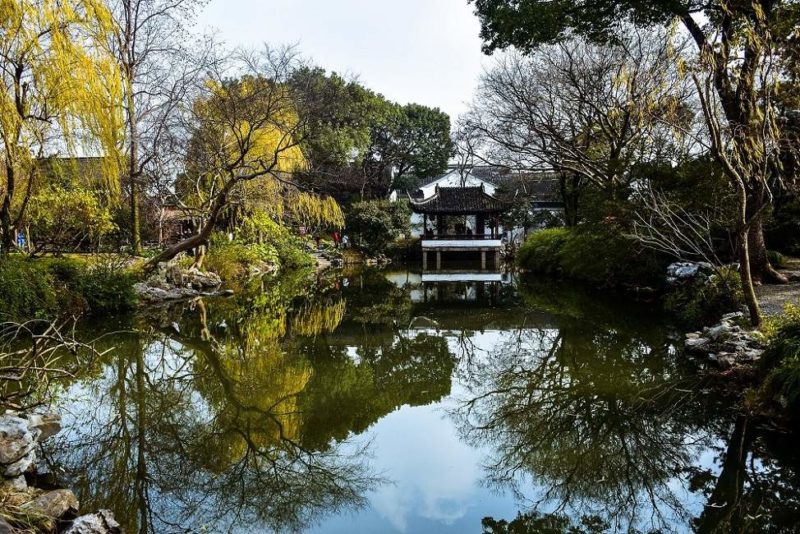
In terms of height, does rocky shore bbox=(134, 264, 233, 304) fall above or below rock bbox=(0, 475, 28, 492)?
above

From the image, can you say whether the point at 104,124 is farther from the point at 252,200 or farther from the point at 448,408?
the point at 252,200

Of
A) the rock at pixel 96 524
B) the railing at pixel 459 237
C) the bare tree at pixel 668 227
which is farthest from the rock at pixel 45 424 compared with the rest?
the railing at pixel 459 237

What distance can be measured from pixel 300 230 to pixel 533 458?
21.7 metres

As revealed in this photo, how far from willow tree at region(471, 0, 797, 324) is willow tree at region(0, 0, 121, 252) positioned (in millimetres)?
6154

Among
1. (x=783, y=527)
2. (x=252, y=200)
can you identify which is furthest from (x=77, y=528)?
(x=252, y=200)

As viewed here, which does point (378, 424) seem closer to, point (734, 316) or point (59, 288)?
point (734, 316)

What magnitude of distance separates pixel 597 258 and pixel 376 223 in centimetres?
1330

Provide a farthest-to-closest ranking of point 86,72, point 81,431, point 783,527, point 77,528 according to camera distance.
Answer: point 86,72, point 81,431, point 783,527, point 77,528

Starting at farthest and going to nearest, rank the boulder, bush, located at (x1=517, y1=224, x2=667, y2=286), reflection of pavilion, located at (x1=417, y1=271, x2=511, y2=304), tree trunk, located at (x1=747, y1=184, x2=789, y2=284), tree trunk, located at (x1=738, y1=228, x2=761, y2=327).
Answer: reflection of pavilion, located at (x1=417, y1=271, x2=511, y2=304) → bush, located at (x1=517, y1=224, x2=667, y2=286) → tree trunk, located at (x1=747, y1=184, x2=789, y2=284) → tree trunk, located at (x1=738, y1=228, x2=761, y2=327) → the boulder

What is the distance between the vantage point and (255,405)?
16.8 ft

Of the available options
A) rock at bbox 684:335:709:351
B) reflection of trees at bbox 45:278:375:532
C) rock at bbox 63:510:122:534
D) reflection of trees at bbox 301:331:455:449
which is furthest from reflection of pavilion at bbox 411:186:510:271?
rock at bbox 63:510:122:534

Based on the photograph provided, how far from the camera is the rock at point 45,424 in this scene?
13.9ft

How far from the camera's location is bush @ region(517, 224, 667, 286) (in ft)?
39.1

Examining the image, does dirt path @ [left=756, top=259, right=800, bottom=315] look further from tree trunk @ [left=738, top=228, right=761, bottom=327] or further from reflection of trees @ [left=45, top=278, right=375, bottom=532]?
reflection of trees @ [left=45, top=278, right=375, bottom=532]
